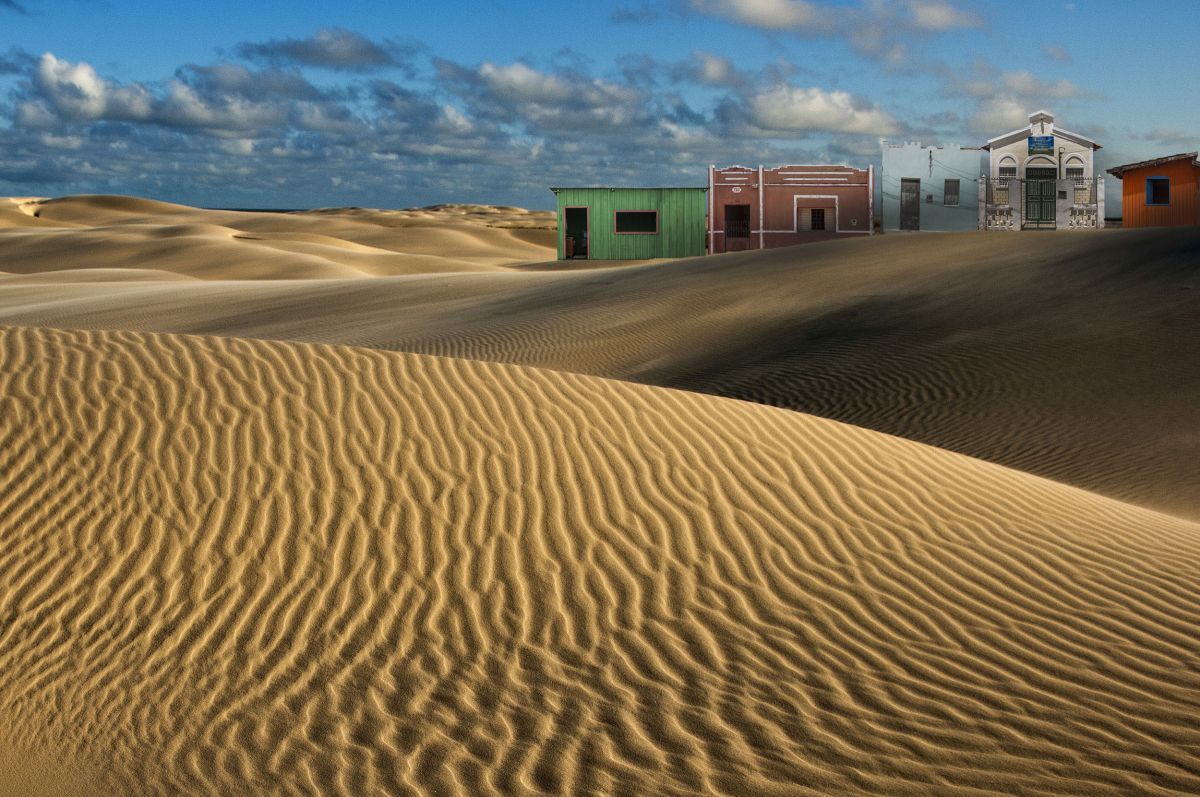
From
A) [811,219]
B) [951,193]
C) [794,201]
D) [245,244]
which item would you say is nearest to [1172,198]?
[951,193]

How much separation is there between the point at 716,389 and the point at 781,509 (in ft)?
32.0

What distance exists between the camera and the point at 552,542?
20.9ft

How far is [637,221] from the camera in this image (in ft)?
151

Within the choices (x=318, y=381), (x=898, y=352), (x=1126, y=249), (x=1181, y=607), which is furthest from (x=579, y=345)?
(x=1181, y=607)

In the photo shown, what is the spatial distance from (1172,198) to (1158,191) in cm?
73

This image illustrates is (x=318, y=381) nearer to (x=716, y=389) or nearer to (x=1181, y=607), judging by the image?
(x=1181, y=607)

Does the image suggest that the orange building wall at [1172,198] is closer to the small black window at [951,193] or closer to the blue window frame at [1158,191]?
the blue window frame at [1158,191]

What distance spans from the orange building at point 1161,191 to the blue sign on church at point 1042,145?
2321mm

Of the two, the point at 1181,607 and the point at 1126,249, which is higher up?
the point at 1126,249

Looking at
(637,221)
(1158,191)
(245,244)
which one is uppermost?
(1158,191)

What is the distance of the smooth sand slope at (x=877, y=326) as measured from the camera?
1365cm

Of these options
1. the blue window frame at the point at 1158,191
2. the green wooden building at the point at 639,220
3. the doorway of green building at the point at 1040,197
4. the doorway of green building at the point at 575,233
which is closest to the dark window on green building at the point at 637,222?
the green wooden building at the point at 639,220

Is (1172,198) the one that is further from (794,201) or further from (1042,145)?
(794,201)

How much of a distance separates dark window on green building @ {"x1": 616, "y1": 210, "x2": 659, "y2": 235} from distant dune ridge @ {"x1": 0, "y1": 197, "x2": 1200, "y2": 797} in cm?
3561
